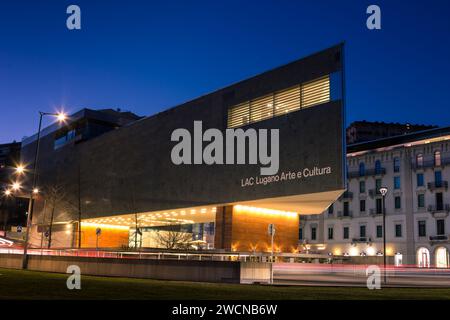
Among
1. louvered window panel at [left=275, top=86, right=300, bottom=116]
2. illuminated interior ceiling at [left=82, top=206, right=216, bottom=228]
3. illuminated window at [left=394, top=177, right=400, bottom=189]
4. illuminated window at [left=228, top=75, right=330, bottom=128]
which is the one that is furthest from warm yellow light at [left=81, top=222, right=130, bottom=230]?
louvered window panel at [left=275, top=86, right=300, bottom=116]

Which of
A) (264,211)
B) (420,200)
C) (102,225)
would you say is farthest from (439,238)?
(102,225)

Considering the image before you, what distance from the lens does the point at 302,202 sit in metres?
44.2

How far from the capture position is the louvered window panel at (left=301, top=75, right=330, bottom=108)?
39156mm

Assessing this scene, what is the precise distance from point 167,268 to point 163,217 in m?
37.8

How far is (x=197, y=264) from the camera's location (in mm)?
24422

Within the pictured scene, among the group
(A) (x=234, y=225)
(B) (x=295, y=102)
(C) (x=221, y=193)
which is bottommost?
(A) (x=234, y=225)

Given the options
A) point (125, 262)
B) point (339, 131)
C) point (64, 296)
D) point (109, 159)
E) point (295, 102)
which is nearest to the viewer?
point (64, 296)

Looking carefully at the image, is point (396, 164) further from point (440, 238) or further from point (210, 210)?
point (210, 210)

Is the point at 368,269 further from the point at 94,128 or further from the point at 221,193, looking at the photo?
the point at 94,128

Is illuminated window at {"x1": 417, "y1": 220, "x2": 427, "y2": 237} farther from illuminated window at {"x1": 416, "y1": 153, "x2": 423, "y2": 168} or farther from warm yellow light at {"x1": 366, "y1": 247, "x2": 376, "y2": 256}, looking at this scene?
warm yellow light at {"x1": 366, "y1": 247, "x2": 376, "y2": 256}

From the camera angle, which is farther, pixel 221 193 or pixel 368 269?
pixel 221 193

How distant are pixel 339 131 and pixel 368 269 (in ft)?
41.7
